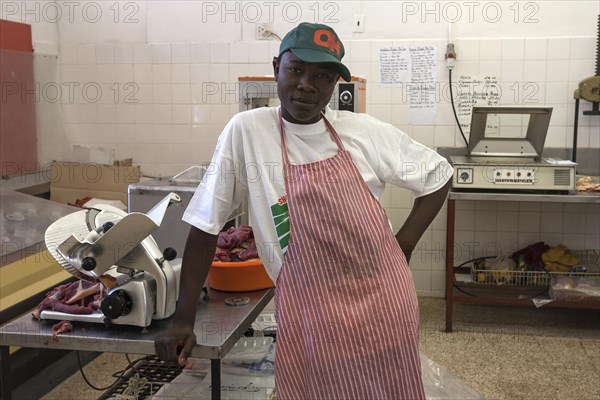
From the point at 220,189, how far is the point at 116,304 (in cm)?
38

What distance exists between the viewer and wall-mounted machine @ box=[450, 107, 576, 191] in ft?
11.5

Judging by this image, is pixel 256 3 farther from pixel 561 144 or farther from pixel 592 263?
pixel 592 263

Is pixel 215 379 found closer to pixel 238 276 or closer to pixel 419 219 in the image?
pixel 238 276

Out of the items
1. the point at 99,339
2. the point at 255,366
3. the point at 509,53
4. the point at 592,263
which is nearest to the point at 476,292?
the point at 592,263

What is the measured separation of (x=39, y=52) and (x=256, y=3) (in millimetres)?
Answer: 1443

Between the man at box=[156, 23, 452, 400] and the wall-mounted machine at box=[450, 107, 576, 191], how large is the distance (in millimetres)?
2073

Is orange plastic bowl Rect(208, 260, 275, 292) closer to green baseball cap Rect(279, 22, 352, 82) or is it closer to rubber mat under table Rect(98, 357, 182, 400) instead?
rubber mat under table Rect(98, 357, 182, 400)

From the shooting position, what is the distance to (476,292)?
165 inches

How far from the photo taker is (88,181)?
171 inches

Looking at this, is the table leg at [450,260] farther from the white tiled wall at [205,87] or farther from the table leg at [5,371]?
the table leg at [5,371]

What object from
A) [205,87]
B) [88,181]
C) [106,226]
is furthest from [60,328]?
[205,87]

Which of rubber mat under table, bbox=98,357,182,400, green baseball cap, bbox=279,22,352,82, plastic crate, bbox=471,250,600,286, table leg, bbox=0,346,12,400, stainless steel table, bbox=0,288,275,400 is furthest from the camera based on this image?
plastic crate, bbox=471,250,600,286

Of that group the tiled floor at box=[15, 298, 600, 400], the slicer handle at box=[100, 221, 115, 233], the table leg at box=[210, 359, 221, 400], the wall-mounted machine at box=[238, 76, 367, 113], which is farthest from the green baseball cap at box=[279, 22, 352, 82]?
the tiled floor at box=[15, 298, 600, 400]

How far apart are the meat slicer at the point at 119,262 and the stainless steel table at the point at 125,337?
3 cm
